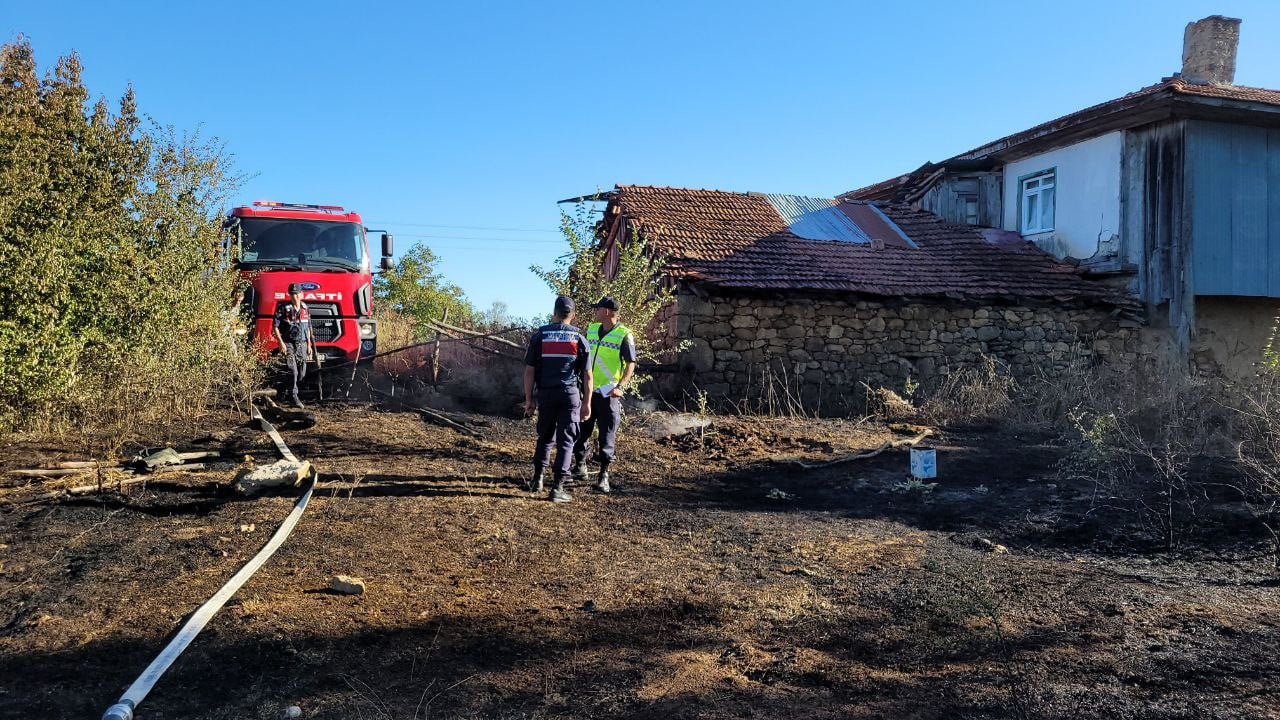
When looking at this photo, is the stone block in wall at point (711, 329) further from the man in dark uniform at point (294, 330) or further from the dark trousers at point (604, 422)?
the dark trousers at point (604, 422)

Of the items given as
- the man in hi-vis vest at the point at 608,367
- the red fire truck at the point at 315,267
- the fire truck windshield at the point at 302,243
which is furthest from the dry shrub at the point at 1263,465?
the fire truck windshield at the point at 302,243

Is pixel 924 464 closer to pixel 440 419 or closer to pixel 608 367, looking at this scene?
pixel 608 367

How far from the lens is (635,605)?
4688mm

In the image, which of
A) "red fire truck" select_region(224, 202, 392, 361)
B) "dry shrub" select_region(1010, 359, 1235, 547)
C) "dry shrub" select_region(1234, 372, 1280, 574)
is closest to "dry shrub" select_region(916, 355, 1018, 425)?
"dry shrub" select_region(1010, 359, 1235, 547)

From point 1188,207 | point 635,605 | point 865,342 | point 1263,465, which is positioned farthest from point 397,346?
point 1188,207

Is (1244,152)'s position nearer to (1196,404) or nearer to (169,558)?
(1196,404)

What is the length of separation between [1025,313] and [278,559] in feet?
45.9

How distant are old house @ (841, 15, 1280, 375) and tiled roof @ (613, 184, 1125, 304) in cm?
92

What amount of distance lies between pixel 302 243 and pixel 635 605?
9.81 meters

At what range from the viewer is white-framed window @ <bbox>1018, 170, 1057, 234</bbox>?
17594mm

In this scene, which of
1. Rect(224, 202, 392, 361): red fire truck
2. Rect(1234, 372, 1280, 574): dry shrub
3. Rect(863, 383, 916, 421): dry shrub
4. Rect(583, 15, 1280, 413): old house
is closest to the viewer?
Rect(1234, 372, 1280, 574): dry shrub

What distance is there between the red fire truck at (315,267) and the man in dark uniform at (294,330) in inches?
13.5

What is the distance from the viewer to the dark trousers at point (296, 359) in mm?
11742

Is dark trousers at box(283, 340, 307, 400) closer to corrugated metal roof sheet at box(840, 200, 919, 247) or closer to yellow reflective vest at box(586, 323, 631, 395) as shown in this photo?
yellow reflective vest at box(586, 323, 631, 395)
